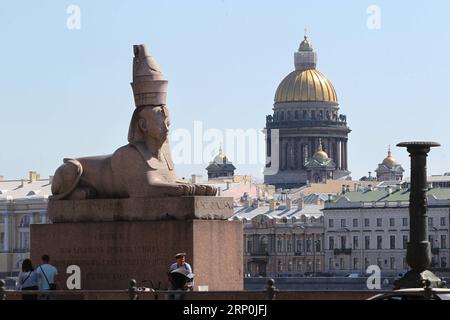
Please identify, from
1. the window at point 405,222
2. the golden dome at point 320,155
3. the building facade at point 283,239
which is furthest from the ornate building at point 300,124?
the window at point 405,222

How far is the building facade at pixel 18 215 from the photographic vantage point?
124 m

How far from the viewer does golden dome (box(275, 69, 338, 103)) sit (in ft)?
579

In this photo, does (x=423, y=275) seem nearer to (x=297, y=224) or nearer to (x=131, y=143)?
(x=131, y=143)

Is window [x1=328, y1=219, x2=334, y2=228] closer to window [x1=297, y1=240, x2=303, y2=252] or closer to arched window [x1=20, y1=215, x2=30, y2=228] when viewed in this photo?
window [x1=297, y1=240, x2=303, y2=252]

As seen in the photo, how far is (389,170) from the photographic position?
172750mm

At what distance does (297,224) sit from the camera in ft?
446

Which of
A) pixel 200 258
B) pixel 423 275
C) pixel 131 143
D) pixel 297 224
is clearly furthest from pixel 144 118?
pixel 297 224

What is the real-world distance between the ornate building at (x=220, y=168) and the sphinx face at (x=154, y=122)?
155 meters

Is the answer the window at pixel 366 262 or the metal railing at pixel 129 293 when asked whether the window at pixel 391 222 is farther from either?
the metal railing at pixel 129 293

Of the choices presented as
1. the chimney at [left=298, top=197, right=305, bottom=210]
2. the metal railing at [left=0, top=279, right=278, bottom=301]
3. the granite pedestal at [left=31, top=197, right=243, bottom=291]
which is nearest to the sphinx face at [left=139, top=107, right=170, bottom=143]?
the granite pedestal at [left=31, top=197, right=243, bottom=291]

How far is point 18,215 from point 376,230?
21143mm

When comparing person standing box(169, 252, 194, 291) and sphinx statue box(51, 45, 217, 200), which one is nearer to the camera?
person standing box(169, 252, 194, 291)

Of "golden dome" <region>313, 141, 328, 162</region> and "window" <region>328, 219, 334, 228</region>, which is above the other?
"golden dome" <region>313, 141, 328, 162</region>

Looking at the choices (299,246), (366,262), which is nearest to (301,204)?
(299,246)
